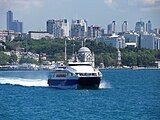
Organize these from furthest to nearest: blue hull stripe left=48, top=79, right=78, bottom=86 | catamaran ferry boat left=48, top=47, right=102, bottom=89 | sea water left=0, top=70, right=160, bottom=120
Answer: blue hull stripe left=48, top=79, right=78, bottom=86 < catamaran ferry boat left=48, top=47, right=102, bottom=89 < sea water left=0, top=70, right=160, bottom=120

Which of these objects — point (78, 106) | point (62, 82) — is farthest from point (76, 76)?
point (78, 106)

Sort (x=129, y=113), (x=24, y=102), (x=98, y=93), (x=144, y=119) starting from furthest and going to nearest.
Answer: (x=98, y=93), (x=24, y=102), (x=129, y=113), (x=144, y=119)

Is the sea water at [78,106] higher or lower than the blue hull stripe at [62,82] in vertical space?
lower

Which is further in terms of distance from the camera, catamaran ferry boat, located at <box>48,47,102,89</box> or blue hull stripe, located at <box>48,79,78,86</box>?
blue hull stripe, located at <box>48,79,78,86</box>

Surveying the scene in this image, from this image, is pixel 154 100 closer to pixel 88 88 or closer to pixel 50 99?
pixel 50 99

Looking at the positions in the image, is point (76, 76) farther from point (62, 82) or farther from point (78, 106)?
point (78, 106)

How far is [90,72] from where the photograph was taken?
248 ft

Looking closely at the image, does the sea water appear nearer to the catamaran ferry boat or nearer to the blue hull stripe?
the catamaran ferry boat

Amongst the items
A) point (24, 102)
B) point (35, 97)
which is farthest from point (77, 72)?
point (24, 102)

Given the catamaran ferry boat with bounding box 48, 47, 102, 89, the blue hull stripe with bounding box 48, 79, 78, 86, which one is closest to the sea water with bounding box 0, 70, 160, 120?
the catamaran ferry boat with bounding box 48, 47, 102, 89

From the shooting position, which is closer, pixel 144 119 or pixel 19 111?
pixel 144 119

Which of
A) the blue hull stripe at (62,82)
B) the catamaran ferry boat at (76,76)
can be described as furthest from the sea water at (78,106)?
the blue hull stripe at (62,82)

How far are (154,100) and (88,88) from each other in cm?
1550

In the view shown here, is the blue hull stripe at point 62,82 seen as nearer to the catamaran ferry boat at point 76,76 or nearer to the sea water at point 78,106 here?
the catamaran ferry boat at point 76,76
